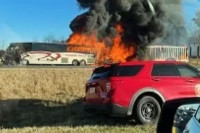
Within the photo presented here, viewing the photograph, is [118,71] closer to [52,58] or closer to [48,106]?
[48,106]

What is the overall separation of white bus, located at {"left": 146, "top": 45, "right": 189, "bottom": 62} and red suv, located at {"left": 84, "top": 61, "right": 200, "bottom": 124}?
22.4 m

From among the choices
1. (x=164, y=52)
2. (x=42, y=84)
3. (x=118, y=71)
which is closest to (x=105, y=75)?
(x=118, y=71)

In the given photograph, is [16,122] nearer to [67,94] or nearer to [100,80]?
[100,80]

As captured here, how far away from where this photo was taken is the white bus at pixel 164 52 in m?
39.3

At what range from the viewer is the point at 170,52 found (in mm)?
43938

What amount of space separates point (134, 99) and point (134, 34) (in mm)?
23899

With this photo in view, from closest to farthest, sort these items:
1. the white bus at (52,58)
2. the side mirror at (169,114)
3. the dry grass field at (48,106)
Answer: the side mirror at (169,114), the dry grass field at (48,106), the white bus at (52,58)

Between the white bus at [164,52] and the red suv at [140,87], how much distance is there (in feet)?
73.5

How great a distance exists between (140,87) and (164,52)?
30587mm

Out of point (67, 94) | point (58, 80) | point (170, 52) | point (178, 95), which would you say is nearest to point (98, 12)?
point (58, 80)

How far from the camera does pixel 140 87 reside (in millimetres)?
13047

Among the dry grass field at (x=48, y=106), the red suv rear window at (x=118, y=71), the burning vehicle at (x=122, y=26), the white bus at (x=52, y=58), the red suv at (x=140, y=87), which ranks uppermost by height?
the burning vehicle at (x=122, y=26)

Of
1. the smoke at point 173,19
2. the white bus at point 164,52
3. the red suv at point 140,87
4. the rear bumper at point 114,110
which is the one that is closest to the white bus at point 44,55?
the white bus at point 164,52

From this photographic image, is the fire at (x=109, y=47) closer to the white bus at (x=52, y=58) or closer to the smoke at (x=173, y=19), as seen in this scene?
the smoke at (x=173, y=19)
